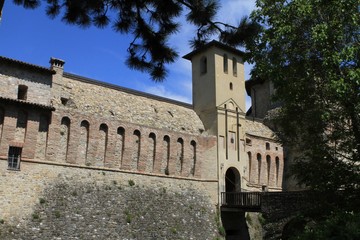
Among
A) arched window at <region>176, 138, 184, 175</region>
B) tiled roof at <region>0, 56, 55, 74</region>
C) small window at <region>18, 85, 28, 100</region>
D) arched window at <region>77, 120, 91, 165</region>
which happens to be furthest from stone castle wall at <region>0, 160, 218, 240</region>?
tiled roof at <region>0, 56, 55, 74</region>

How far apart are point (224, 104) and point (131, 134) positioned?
Result: 804cm

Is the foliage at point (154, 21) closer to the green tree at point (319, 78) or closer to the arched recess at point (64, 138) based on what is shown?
the green tree at point (319, 78)

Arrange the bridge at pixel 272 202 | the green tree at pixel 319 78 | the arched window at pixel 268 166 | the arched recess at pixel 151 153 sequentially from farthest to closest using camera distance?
the arched window at pixel 268 166, the arched recess at pixel 151 153, the bridge at pixel 272 202, the green tree at pixel 319 78

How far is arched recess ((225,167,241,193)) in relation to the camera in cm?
2884

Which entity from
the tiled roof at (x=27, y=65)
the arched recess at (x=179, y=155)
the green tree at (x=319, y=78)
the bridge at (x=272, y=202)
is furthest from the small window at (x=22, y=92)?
the bridge at (x=272, y=202)

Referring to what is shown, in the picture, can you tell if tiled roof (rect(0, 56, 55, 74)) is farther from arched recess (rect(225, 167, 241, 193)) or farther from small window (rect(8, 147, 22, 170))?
arched recess (rect(225, 167, 241, 193))

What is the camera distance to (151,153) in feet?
83.7

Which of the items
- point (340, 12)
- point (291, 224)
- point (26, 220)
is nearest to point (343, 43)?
point (340, 12)

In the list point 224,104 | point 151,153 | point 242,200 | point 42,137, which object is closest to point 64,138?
point 42,137

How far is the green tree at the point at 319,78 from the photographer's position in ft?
46.5

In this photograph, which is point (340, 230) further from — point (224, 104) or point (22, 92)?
point (224, 104)

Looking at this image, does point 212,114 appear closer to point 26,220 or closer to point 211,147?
point 211,147

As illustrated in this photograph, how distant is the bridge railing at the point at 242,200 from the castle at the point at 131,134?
53cm

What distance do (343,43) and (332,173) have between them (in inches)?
186
